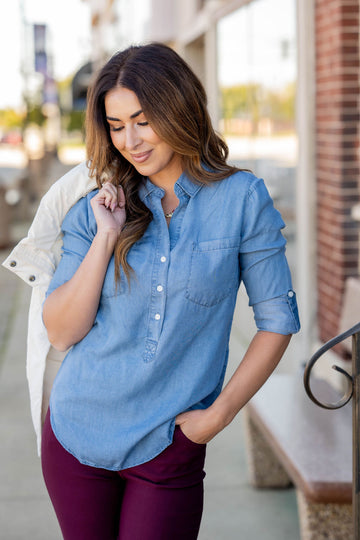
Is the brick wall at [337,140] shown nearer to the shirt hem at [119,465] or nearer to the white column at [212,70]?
the shirt hem at [119,465]

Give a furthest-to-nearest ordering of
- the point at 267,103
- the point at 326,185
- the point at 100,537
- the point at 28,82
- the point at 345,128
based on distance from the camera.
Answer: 1. the point at 28,82
2. the point at 267,103
3. the point at 326,185
4. the point at 345,128
5. the point at 100,537

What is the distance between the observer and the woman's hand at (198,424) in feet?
6.80

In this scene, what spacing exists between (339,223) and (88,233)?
3.10m

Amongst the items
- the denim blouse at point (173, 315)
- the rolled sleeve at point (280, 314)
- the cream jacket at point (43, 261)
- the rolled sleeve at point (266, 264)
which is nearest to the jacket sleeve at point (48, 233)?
the cream jacket at point (43, 261)

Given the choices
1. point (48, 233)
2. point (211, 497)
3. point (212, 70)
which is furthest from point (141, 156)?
point (212, 70)

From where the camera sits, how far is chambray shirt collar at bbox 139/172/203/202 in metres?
2.12

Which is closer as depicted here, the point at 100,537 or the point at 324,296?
the point at 100,537

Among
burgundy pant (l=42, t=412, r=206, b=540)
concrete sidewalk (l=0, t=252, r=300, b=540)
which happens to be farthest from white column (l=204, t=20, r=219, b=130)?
burgundy pant (l=42, t=412, r=206, b=540)

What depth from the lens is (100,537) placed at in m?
2.20

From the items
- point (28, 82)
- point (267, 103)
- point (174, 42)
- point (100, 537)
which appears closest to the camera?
point (100, 537)

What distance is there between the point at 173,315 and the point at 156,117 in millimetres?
511

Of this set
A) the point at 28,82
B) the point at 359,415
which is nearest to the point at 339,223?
the point at 359,415

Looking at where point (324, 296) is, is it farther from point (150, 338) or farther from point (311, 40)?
point (150, 338)

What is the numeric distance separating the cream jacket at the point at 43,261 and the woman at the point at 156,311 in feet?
0.43
